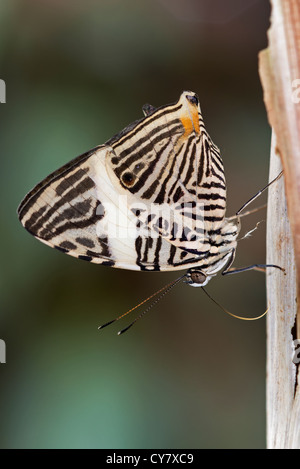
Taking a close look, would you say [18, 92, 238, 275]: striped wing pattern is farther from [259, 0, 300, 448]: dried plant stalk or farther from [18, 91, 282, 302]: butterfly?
[259, 0, 300, 448]: dried plant stalk

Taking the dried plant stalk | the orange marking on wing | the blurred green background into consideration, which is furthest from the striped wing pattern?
the blurred green background

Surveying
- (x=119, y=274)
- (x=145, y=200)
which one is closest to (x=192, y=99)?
(x=145, y=200)

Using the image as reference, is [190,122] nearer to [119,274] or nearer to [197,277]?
[197,277]

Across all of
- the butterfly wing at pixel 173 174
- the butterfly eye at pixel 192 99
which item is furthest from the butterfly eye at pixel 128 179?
the butterfly eye at pixel 192 99

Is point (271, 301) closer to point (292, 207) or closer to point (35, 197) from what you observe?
point (292, 207)

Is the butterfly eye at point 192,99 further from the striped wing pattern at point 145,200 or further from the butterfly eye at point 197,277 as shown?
the butterfly eye at point 197,277

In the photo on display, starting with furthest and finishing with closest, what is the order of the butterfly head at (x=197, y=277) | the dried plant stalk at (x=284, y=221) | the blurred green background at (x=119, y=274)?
1. the blurred green background at (x=119, y=274)
2. the butterfly head at (x=197, y=277)
3. the dried plant stalk at (x=284, y=221)
